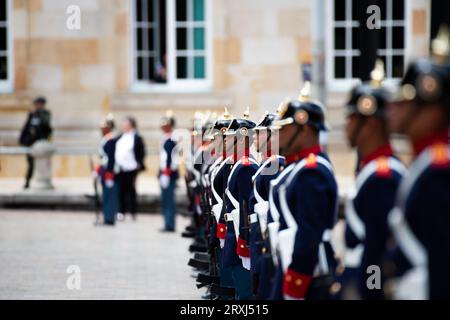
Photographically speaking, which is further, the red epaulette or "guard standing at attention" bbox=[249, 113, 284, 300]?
the red epaulette

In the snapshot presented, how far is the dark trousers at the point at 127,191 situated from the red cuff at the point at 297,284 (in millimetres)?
13889

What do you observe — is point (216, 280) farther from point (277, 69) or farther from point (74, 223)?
point (277, 69)

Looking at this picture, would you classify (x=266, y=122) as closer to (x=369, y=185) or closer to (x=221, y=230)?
(x=221, y=230)

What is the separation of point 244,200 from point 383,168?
3.88 m

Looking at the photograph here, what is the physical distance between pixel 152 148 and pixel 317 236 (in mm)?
18326

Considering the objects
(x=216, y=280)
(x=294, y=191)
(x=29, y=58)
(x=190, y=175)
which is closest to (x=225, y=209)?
(x=216, y=280)

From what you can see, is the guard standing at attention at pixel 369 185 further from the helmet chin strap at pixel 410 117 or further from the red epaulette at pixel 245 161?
the red epaulette at pixel 245 161

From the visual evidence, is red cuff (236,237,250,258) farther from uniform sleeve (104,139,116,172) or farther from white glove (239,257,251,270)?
uniform sleeve (104,139,116,172)

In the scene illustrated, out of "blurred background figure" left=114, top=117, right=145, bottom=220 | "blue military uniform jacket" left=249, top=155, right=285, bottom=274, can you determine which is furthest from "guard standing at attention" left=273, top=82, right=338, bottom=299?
"blurred background figure" left=114, top=117, right=145, bottom=220

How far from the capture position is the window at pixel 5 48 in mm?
26000

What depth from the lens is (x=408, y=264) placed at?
5.20 m

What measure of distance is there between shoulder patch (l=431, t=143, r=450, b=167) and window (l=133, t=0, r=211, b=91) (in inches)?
819

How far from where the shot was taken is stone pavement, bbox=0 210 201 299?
12.6m

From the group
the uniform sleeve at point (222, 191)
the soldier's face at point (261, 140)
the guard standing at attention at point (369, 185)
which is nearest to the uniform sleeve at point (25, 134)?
the uniform sleeve at point (222, 191)
